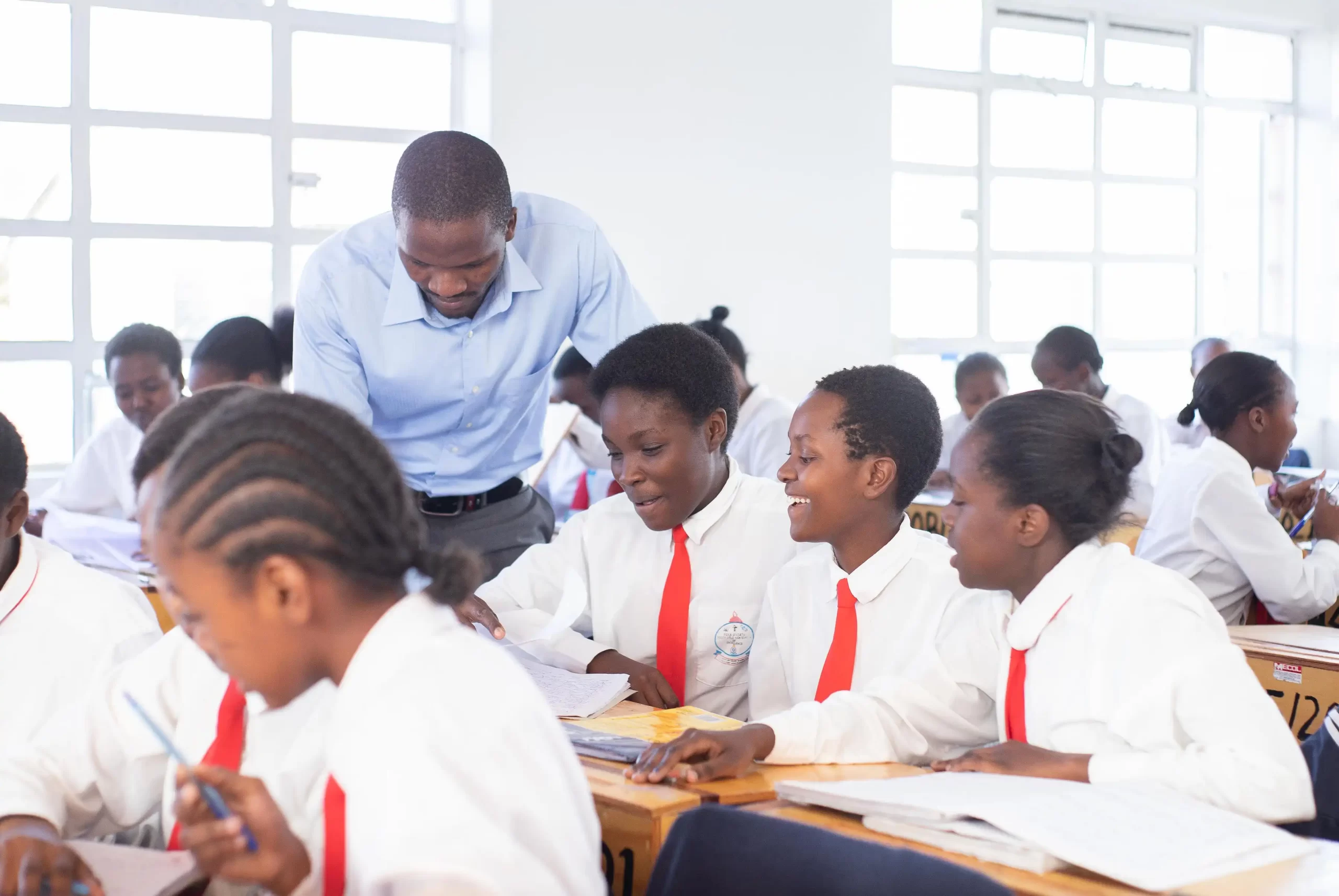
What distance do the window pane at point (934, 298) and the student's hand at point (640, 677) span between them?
5.11 metres

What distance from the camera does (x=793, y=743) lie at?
5.44 feet

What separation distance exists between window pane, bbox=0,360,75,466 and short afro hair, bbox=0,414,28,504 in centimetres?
387

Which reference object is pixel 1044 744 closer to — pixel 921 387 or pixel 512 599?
pixel 921 387

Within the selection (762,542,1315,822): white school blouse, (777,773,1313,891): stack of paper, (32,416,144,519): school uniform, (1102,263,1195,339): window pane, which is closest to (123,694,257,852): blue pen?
(777,773,1313,891): stack of paper

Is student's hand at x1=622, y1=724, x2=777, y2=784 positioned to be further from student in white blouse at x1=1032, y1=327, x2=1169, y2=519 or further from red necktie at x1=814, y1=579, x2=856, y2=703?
student in white blouse at x1=1032, y1=327, x2=1169, y2=519

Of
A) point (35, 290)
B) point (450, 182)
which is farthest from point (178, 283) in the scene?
Answer: point (450, 182)

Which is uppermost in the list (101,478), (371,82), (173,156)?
(371,82)

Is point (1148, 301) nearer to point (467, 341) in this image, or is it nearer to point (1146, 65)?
point (1146, 65)

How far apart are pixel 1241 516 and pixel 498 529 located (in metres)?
1.79

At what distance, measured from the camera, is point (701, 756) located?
1564 mm

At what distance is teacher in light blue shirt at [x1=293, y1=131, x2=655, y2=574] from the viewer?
2598mm

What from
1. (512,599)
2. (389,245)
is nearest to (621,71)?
(389,245)

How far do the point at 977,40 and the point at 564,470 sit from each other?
3701 millimetres

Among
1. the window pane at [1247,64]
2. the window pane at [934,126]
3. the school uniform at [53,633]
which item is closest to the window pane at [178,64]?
the window pane at [934,126]
